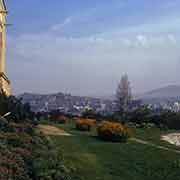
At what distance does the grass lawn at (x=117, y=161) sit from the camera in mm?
12961

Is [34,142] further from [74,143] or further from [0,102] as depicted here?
[0,102]

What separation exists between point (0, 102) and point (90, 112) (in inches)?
779

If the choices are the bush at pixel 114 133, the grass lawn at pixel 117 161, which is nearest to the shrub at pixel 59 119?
the bush at pixel 114 133

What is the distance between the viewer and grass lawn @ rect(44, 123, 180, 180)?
13.0 m

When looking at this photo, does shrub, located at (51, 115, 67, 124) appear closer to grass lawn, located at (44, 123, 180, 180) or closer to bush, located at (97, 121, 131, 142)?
bush, located at (97, 121, 131, 142)

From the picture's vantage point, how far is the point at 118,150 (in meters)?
17.2

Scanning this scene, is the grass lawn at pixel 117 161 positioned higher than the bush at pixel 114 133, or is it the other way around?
the bush at pixel 114 133

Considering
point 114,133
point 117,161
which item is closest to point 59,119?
point 114,133

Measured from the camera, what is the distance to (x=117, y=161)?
14.9 metres

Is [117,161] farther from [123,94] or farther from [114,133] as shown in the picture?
[123,94]

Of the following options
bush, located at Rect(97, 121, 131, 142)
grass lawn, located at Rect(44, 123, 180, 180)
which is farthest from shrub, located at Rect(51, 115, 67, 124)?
grass lawn, located at Rect(44, 123, 180, 180)

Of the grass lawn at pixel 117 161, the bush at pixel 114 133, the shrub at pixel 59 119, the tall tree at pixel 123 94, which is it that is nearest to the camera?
the grass lawn at pixel 117 161

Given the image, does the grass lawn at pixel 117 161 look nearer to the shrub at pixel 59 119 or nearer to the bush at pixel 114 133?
the bush at pixel 114 133

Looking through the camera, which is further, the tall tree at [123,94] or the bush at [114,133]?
the tall tree at [123,94]
